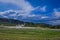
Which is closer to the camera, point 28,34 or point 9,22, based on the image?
point 28,34

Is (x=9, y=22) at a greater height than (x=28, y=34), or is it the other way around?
(x=9, y=22)

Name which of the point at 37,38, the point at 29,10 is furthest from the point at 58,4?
the point at 37,38

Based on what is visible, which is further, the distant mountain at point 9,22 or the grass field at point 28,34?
the distant mountain at point 9,22

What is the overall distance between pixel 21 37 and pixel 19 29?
0.22m

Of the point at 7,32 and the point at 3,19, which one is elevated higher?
the point at 3,19

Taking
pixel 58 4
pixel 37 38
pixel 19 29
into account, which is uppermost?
pixel 58 4

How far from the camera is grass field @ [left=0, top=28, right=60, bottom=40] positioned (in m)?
3.74

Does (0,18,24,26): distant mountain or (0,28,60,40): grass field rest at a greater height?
(0,18,24,26): distant mountain

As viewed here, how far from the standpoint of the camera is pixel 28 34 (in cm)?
376

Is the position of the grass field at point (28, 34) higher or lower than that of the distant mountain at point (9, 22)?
lower

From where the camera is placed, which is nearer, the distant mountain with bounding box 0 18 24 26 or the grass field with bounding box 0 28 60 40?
the grass field with bounding box 0 28 60 40

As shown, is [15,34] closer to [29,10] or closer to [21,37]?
[21,37]

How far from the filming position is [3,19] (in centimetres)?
387

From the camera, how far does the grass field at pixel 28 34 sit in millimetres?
3736
